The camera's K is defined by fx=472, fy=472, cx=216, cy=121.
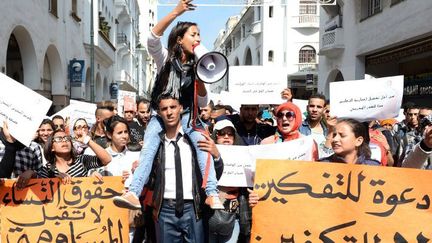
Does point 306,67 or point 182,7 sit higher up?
point 306,67

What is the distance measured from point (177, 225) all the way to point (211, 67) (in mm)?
1067

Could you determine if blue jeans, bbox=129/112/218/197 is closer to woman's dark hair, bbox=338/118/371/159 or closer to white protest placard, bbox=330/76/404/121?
woman's dark hair, bbox=338/118/371/159

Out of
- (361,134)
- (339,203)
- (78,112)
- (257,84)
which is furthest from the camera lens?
(78,112)

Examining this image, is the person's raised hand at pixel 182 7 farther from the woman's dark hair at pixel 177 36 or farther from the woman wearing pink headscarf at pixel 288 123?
the woman wearing pink headscarf at pixel 288 123

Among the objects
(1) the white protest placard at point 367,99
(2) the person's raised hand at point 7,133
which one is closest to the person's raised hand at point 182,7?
(2) the person's raised hand at point 7,133

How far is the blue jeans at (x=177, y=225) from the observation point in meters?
3.11

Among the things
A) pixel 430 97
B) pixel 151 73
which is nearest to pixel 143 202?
pixel 430 97

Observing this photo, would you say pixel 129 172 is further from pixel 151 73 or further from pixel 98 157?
pixel 151 73

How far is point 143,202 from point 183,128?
1.98 feet

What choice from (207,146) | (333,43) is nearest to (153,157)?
(207,146)

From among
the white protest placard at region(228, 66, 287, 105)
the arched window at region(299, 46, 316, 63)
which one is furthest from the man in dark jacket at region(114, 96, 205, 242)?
the arched window at region(299, 46, 316, 63)

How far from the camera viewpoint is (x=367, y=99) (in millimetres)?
4203

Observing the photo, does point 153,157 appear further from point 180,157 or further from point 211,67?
point 211,67

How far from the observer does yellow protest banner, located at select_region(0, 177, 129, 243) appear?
3.63 meters
